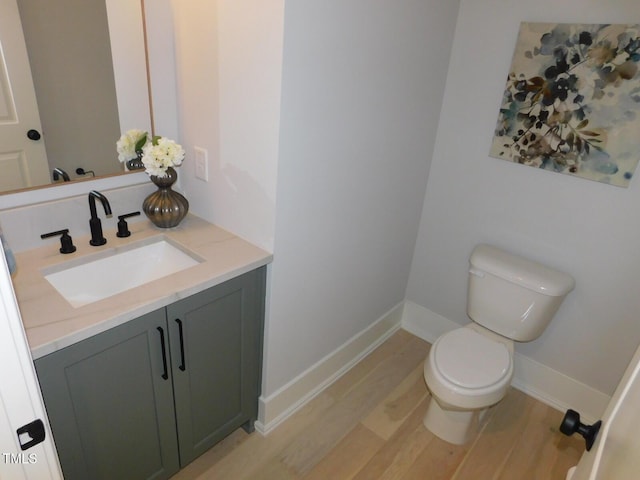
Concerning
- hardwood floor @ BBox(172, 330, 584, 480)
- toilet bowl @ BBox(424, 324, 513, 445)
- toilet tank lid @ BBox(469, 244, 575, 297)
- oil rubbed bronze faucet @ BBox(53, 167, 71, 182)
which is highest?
oil rubbed bronze faucet @ BBox(53, 167, 71, 182)

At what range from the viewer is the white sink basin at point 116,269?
57.2 inches

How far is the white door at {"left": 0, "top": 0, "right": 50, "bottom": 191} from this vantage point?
1303 millimetres

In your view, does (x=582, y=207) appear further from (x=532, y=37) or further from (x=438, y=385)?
(x=438, y=385)

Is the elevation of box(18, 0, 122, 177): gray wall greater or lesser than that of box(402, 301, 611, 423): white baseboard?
greater

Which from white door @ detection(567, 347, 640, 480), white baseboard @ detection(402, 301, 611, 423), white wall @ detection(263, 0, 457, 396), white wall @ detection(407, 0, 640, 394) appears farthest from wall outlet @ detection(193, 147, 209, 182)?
white baseboard @ detection(402, 301, 611, 423)

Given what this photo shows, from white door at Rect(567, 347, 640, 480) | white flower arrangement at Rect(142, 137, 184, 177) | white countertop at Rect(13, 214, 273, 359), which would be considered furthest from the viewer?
white flower arrangement at Rect(142, 137, 184, 177)

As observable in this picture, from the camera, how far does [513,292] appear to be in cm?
197

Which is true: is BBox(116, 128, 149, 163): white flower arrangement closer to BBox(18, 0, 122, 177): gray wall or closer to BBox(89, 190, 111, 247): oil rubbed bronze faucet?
BBox(18, 0, 122, 177): gray wall

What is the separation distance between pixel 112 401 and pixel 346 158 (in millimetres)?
1183

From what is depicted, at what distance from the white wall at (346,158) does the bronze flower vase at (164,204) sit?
1.47 feet

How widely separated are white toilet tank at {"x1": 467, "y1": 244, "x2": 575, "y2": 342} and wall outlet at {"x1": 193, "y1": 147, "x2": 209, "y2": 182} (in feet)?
4.32

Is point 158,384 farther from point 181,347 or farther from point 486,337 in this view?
point 486,337

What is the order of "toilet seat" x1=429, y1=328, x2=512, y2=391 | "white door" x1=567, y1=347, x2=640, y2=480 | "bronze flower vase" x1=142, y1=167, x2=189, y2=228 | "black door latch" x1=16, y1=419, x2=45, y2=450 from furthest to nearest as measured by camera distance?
"toilet seat" x1=429, y1=328, x2=512, y2=391 < "bronze flower vase" x1=142, y1=167, x2=189, y2=228 < "black door latch" x1=16, y1=419, x2=45, y2=450 < "white door" x1=567, y1=347, x2=640, y2=480

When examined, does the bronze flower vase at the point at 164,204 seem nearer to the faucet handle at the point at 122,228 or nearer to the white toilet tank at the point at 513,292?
the faucet handle at the point at 122,228
